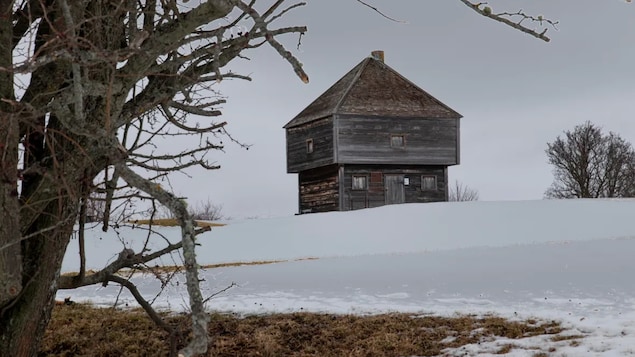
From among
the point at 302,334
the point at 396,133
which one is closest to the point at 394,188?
the point at 396,133

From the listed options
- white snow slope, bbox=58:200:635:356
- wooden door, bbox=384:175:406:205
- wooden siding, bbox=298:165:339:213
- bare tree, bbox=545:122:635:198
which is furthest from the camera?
bare tree, bbox=545:122:635:198

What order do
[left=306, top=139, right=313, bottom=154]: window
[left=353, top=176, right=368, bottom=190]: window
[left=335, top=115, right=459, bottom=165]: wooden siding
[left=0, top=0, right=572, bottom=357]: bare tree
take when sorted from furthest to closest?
[left=306, top=139, right=313, bottom=154]: window, [left=353, top=176, right=368, bottom=190]: window, [left=335, top=115, right=459, bottom=165]: wooden siding, [left=0, top=0, right=572, bottom=357]: bare tree

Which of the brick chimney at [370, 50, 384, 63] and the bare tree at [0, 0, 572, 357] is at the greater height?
the brick chimney at [370, 50, 384, 63]

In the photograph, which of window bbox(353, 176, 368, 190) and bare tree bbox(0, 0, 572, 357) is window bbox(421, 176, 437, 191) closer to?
window bbox(353, 176, 368, 190)

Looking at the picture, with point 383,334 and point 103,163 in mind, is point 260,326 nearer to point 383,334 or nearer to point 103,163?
point 383,334

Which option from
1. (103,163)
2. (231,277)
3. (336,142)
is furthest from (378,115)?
(103,163)

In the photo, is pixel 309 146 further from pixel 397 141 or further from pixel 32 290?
pixel 32 290

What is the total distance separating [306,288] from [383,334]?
404 cm

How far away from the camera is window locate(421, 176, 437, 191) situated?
3291cm

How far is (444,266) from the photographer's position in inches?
581

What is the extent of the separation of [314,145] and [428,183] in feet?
20.0

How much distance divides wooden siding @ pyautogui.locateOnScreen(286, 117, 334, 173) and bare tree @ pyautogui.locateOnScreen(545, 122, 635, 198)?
25293mm

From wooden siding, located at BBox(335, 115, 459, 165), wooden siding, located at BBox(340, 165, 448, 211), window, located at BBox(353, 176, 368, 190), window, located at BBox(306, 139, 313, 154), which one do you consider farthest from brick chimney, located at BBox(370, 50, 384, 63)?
window, located at BBox(353, 176, 368, 190)

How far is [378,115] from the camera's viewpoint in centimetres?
3148
